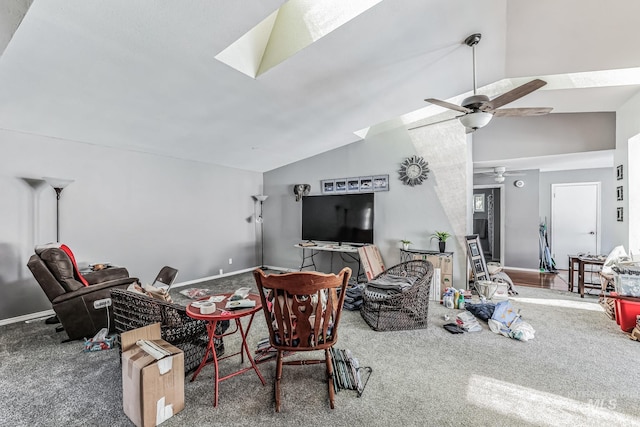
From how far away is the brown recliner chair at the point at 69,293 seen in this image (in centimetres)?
277

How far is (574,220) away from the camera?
6.55 meters

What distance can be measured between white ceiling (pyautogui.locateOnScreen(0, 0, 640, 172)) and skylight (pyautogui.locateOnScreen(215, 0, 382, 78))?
8 cm

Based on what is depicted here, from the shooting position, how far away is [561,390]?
6.77ft

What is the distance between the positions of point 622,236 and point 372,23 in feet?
14.2

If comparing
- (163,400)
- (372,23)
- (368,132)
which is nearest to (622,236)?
(368,132)

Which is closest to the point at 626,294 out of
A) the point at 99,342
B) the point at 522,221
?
the point at 522,221

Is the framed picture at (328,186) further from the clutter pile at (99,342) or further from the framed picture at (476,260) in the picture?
the clutter pile at (99,342)

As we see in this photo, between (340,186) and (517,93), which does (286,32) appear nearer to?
(517,93)

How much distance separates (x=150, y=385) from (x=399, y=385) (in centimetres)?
169

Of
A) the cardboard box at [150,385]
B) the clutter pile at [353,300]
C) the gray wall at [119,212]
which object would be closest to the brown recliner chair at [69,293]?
the gray wall at [119,212]

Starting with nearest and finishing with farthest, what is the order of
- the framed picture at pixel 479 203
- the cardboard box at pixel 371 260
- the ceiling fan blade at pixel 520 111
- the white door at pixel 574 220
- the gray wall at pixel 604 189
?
1. the ceiling fan blade at pixel 520 111
2. the cardboard box at pixel 371 260
3. the gray wall at pixel 604 189
4. the white door at pixel 574 220
5. the framed picture at pixel 479 203

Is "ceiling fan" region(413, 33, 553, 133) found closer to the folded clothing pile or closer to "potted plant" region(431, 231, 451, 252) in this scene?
the folded clothing pile

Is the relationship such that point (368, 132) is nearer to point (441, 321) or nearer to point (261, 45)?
point (261, 45)

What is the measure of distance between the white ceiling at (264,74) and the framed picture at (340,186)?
1.65 meters
